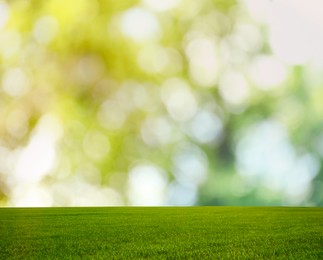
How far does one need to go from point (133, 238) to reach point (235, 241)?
9.87ft

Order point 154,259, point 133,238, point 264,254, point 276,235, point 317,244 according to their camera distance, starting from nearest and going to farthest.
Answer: point 154,259 < point 264,254 < point 317,244 < point 133,238 < point 276,235

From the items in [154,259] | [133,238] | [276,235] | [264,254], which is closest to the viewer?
[154,259]

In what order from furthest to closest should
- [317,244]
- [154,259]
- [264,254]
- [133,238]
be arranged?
[133,238], [317,244], [264,254], [154,259]

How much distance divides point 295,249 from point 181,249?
109 inches

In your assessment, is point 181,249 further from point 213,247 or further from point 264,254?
point 264,254

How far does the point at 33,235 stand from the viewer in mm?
14742

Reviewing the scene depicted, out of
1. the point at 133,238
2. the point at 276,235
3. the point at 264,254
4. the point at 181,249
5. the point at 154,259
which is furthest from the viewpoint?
the point at 276,235

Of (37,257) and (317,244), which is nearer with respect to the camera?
(37,257)

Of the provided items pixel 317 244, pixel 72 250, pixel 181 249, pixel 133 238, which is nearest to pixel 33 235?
pixel 133 238

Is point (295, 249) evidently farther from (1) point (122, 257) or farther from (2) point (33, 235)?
(2) point (33, 235)

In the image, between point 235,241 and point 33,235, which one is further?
point 33,235

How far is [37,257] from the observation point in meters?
9.76

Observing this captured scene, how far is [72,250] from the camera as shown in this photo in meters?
10.8

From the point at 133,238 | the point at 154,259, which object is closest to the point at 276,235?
the point at 133,238
